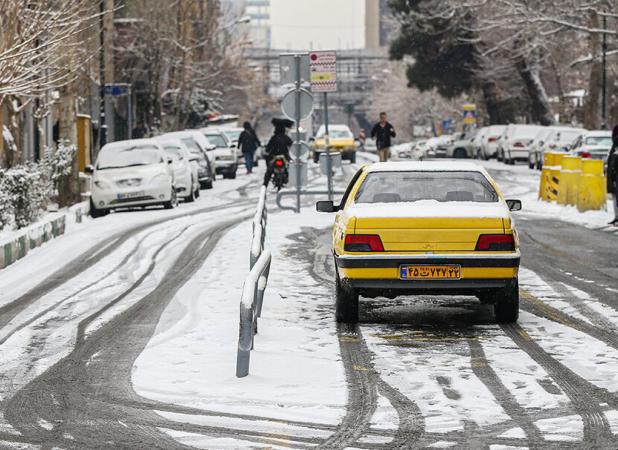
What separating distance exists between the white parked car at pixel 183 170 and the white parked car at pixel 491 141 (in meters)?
31.2

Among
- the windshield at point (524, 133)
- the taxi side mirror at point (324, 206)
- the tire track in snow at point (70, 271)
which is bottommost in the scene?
the tire track in snow at point (70, 271)

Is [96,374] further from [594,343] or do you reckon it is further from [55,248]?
[55,248]

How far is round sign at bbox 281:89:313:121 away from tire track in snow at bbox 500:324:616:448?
14523 millimetres

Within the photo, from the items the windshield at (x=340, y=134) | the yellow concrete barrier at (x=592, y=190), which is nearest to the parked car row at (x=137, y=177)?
the yellow concrete barrier at (x=592, y=190)

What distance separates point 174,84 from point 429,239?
5538 centimetres

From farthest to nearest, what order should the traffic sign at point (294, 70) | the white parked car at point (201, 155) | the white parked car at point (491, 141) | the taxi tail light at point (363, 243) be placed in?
the white parked car at point (491, 141), the white parked car at point (201, 155), the traffic sign at point (294, 70), the taxi tail light at point (363, 243)

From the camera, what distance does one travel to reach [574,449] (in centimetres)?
749

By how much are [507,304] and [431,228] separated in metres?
1.03

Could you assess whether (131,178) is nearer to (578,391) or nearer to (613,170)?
(613,170)

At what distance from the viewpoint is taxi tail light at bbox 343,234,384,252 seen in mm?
12141

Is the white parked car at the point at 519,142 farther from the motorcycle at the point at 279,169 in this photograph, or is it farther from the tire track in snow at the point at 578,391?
the tire track in snow at the point at 578,391

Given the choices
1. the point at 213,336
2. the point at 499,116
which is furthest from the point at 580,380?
the point at 499,116

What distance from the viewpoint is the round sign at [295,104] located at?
86.2ft

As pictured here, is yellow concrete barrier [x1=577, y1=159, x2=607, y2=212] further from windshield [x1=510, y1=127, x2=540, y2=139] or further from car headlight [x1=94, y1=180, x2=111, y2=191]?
windshield [x1=510, y1=127, x2=540, y2=139]
